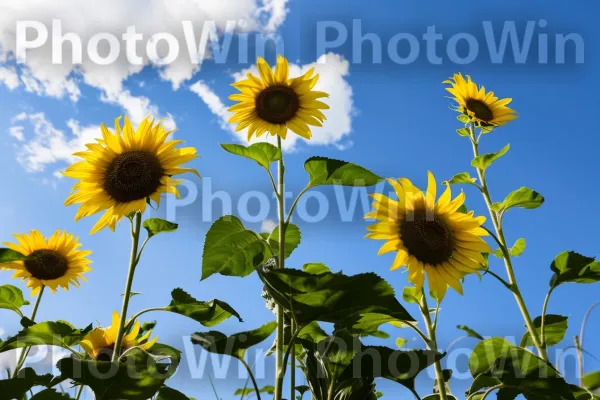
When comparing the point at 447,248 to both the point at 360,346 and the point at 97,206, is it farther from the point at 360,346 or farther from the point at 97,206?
the point at 97,206

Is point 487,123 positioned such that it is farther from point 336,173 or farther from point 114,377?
point 114,377

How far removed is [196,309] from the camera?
1.98 metres

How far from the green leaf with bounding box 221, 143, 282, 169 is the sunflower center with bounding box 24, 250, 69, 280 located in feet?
5.74

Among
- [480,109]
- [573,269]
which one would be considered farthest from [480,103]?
[573,269]

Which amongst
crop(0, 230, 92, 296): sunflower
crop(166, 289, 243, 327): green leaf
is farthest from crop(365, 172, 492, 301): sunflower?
crop(0, 230, 92, 296): sunflower

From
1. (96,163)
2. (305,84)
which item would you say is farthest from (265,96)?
(96,163)

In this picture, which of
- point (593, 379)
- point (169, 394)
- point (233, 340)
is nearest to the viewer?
point (593, 379)

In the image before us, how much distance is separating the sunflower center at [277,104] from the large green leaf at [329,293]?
3.94ft

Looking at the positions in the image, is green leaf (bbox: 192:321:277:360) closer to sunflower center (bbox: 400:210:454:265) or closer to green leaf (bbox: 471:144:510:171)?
sunflower center (bbox: 400:210:454:265)

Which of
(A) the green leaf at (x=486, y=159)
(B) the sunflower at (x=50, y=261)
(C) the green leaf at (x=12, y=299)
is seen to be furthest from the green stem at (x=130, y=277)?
(A) the green leaf at (x=486, y=159)

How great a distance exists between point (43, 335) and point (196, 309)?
549 millimetres

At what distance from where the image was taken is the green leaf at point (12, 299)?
2424 mm

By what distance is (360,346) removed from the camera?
5.26ft

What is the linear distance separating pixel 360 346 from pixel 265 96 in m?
1.40
